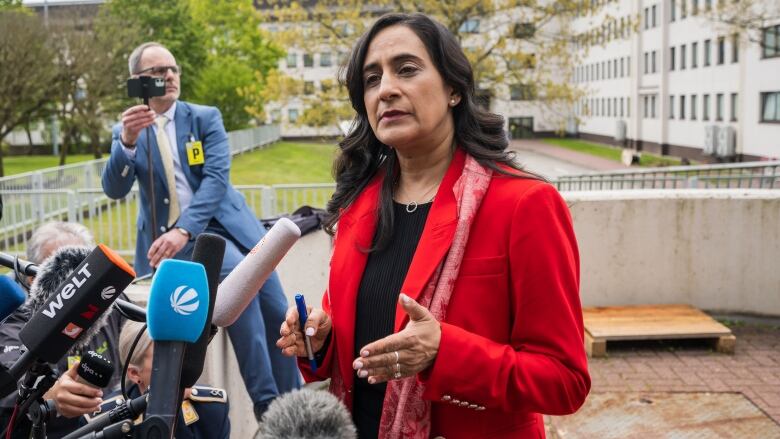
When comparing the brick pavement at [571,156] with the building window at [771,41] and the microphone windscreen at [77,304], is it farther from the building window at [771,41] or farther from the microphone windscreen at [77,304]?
the microphone windscreen at [77,304]

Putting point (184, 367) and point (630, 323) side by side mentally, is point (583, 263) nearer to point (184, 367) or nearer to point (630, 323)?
point (630, 323)

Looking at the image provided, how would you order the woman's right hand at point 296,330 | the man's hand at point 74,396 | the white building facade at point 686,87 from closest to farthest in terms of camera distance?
the man's hand at point 74,396
the woman's right hand at point 296,330
the white building facade at point 686,87

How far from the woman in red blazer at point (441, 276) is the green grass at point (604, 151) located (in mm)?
43742

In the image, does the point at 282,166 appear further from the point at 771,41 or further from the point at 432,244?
the point at 432,244

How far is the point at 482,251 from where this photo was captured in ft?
7.02

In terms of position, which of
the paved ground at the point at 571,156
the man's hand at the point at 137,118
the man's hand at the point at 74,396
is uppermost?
the man's hand at the point at 137,118

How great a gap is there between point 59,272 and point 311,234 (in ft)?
14.3

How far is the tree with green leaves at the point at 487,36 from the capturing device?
18484mm

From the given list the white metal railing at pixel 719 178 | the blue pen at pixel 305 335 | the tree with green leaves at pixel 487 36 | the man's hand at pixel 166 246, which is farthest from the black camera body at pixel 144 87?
the tree with green leaves at pixel 487 36

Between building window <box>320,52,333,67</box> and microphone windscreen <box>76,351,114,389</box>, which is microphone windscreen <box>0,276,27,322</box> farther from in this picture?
building window <box>320,52,333,67</box>

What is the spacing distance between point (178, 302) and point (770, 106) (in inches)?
1496

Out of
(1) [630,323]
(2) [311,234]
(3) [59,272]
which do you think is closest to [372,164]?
(3) [59,272]

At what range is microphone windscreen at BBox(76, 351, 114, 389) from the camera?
72.6 inches

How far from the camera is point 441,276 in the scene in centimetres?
213
